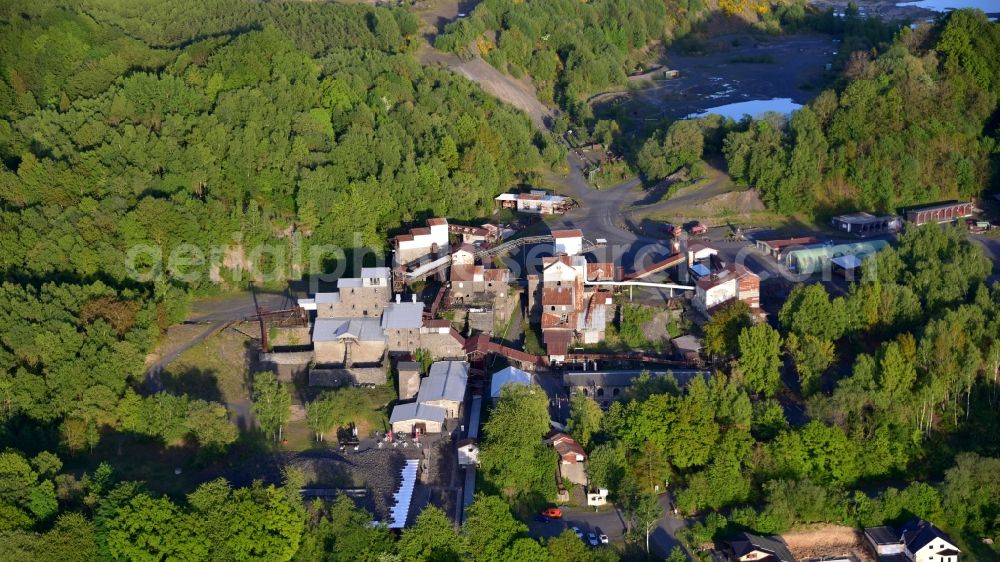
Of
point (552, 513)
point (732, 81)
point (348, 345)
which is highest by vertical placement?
point (732, 81)

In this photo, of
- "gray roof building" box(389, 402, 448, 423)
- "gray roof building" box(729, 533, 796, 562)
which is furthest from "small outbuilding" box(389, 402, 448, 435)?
"gray roof building" box(729, 533, 796, 562)

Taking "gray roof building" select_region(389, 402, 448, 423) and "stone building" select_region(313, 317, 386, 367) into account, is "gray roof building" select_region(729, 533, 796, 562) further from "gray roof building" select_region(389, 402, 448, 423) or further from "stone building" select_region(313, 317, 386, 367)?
"stone building" select_region(313, 317, 386, 367)

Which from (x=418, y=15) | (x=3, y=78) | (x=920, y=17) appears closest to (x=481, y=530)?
(x=3, y=78)

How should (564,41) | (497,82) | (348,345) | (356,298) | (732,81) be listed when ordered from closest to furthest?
(348,345) < (356,298) < (497,82) < (564,41) < (732,81)

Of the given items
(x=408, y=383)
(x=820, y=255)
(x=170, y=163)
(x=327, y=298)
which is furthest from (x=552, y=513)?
(x=170, y=163)

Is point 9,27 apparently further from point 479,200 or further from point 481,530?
point 481,530

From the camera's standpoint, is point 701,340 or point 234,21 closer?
point 701,340

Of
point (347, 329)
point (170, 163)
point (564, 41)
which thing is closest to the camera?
point (347, 329)

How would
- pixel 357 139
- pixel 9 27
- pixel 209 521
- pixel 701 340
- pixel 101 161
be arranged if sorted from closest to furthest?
pixel 209 521
pixel 701 340
pixel 101 161
pixel 357 139
pixel 9 27

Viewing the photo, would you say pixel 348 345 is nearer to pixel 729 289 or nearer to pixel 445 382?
pixel 445 382
